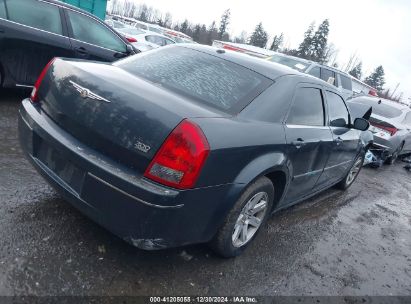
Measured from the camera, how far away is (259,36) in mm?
73438

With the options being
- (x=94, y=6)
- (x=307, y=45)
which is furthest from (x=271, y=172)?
(x=307, y=45)

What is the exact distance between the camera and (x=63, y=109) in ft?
8.52

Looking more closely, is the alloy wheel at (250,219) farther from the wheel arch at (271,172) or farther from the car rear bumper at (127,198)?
the car rear bumper at (127,198)

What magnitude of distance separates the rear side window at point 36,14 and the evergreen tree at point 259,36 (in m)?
71.4

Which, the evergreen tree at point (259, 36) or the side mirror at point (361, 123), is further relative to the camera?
the evergreen tree at point (259, 36)

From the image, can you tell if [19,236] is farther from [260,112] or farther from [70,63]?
[260,112]

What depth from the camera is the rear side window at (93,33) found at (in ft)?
18.4

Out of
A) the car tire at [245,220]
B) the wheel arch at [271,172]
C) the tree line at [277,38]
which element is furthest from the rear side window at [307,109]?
the tree line at [277,38]

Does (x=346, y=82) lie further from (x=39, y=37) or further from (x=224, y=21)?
(x=224, y=21)

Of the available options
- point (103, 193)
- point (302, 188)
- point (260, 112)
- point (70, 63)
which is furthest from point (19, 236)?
point (302, 188)

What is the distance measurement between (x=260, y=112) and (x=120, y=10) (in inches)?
4599

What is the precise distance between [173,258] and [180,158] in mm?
1044

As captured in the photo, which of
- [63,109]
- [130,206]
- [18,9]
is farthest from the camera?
[18,9]

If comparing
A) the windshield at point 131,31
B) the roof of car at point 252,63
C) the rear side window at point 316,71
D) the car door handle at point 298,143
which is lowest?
the windshield at point 131,31
